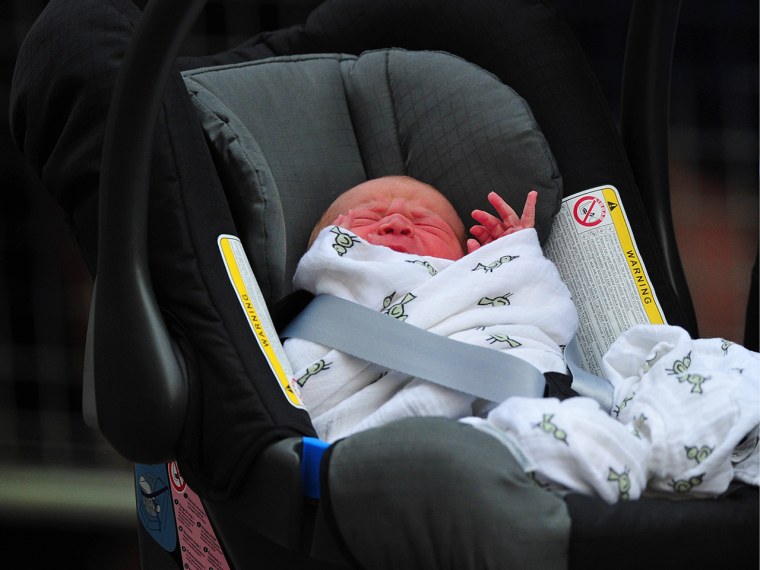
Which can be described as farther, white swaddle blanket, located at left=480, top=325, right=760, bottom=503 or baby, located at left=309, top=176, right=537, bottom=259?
baby, located at left=309, top=176, right=537, bottom=259

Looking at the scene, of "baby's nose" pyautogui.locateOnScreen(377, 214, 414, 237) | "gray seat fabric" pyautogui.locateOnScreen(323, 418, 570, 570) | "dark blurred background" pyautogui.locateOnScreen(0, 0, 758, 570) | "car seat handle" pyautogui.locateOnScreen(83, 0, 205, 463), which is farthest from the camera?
"dark blurred background" pyautogui.locateOnScreen(0, 0, 758, 570)

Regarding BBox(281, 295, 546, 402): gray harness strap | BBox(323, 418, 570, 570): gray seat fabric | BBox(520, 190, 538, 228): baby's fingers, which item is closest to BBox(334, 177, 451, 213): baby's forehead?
BBox(520, 190, 538, 228): baby's fingers

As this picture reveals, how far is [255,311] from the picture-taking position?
115 centimetres

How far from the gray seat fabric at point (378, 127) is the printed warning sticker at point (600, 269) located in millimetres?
33

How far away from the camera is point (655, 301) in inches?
54.8

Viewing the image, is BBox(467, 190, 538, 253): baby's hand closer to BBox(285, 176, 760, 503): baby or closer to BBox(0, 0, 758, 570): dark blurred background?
BBox(285, 176, 760, 503): baby

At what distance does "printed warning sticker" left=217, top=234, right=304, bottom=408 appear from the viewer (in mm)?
1120

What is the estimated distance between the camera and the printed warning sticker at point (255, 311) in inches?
44.1

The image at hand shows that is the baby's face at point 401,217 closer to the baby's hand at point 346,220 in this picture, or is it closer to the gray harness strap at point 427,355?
the baby's hand at point 346,220

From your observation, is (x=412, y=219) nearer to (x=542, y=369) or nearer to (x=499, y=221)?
(x=499, y=221)

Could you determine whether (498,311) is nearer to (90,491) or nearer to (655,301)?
(655,301)

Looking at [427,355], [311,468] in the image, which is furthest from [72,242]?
[311,468]

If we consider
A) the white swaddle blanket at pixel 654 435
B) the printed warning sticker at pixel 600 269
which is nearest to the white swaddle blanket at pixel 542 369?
the white swaddle blanket at pixel 654 435

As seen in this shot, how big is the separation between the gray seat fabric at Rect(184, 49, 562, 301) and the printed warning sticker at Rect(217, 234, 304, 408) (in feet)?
0.69
